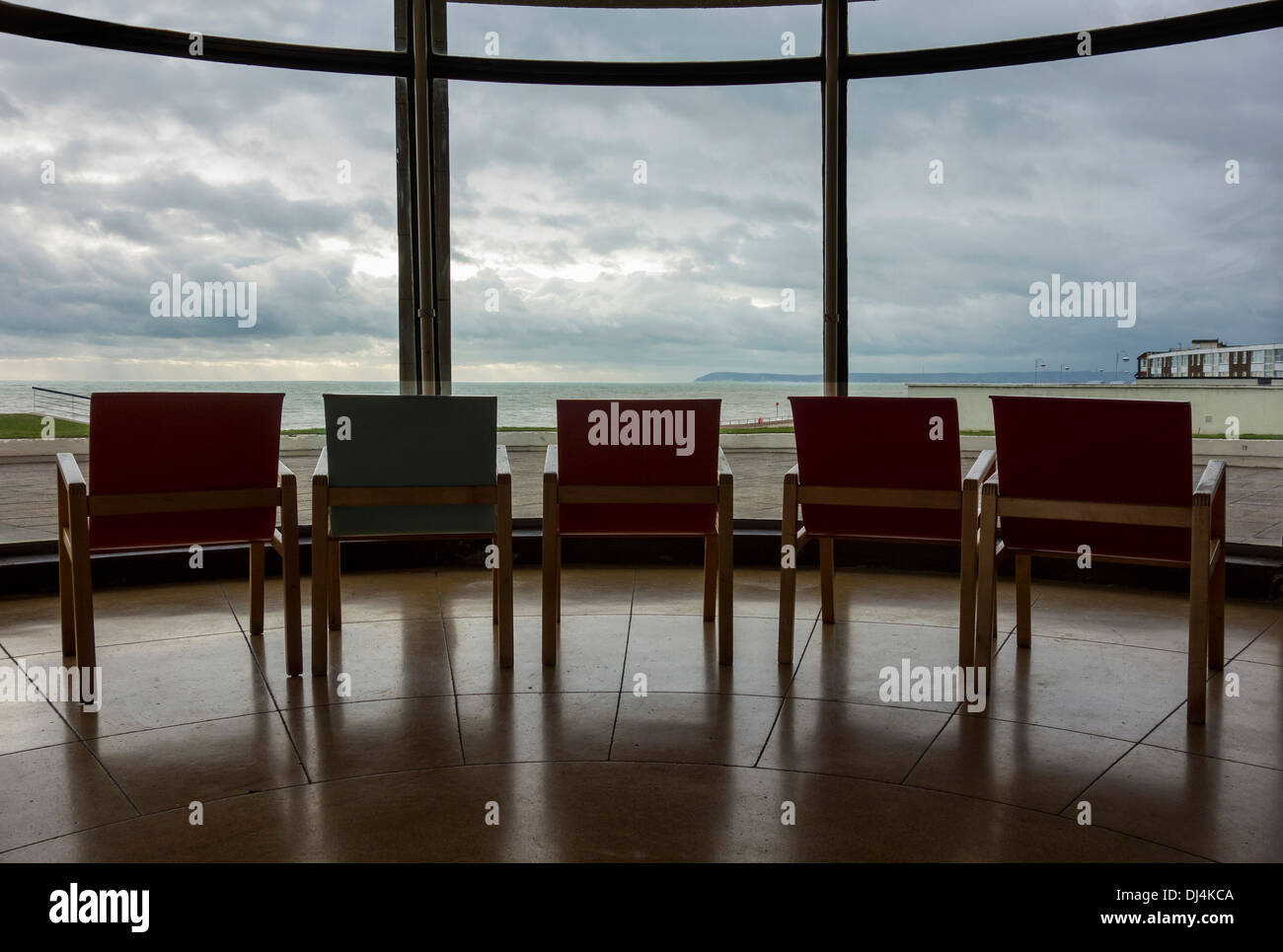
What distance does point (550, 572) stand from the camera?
10.5 feet

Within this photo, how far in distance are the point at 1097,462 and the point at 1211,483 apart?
1.02 ft

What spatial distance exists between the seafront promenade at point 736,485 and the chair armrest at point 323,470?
416 mm

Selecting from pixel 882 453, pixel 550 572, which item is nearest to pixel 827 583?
pixel 882 453

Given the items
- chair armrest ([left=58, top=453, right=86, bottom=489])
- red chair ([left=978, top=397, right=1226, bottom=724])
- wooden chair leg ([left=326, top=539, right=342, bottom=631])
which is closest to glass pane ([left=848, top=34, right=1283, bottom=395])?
red chair ([left=978, top=397, right=1226, bottom=724])

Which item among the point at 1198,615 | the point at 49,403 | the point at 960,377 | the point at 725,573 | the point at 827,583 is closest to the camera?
the point at 1198,615

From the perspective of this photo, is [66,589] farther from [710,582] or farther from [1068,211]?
[1068,211]

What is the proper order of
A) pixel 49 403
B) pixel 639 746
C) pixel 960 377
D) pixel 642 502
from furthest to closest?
pixel 960 377
pixel 49 403
pixel 642 502
pixel 639 746

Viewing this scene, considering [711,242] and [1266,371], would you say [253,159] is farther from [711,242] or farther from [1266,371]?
[1266,371]

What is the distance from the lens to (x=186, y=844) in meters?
1.88

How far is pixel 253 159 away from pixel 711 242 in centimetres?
272

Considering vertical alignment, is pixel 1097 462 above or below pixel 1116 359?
below

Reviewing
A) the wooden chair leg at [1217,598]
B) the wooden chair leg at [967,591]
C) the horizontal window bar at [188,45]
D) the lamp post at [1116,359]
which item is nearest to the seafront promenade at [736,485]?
the wooden chair leg at [1217,598]

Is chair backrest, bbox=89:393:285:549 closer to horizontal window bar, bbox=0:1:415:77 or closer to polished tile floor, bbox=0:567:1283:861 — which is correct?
polished tile floor, bbox=0:567:1283:861
